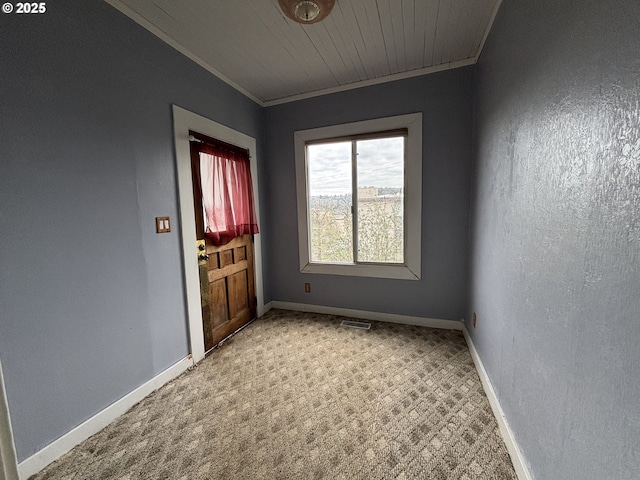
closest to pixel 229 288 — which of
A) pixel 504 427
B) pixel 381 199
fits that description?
pixel 381 199

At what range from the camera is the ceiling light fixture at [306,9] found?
1.63m

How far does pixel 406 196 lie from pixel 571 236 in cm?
182

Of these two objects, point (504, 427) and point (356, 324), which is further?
point (356, 324)

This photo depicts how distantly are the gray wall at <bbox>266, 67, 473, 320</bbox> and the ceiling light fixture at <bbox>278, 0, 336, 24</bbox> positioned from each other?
106 centimetres

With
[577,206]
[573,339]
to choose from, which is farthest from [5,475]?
[577,206]

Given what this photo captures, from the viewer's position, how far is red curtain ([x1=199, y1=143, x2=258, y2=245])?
7.45 feet

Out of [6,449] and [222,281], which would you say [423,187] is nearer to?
[222,281]

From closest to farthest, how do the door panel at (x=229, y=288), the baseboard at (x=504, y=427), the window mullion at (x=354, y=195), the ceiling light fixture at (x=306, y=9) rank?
the baseboard at (x=504, y=427)
the ceiling light fixture at (x=306, y=9)
the door panel at (x=229, y=288)
the window mullion at (x=354, y=195)

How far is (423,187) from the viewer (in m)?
2.59

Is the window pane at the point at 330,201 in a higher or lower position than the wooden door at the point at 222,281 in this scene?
higher

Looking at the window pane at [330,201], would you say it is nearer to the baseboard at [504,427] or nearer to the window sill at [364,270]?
the window sill at [364,270]

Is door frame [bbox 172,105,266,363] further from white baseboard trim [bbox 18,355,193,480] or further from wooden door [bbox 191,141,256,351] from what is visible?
white baseboard trim [bbox 18,355,193,480]

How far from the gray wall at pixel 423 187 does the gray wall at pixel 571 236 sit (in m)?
0.90

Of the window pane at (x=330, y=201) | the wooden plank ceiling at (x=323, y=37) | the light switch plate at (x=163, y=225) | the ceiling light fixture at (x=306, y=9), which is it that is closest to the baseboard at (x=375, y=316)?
the window pane at (x=330, y=201)
